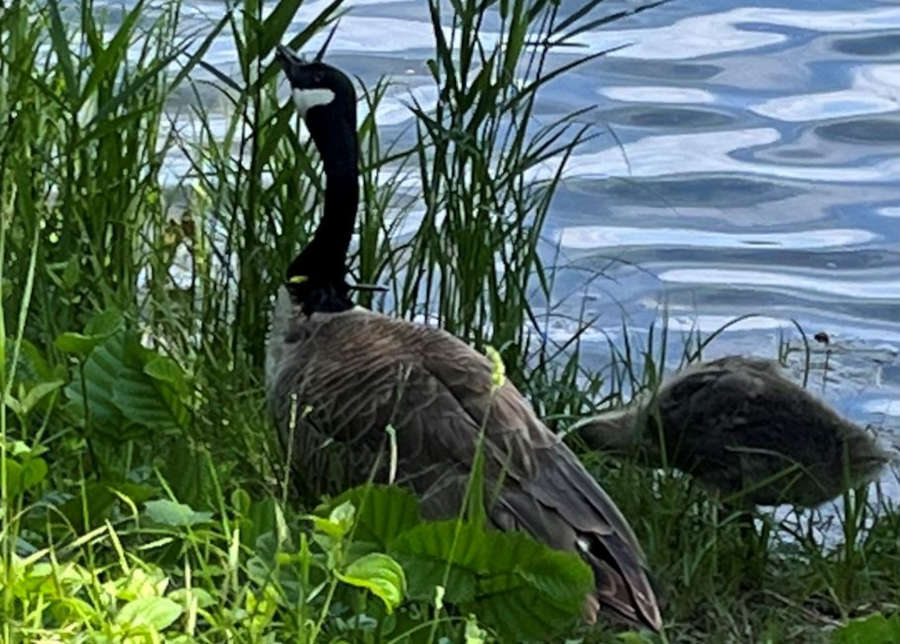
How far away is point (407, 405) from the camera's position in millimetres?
4805

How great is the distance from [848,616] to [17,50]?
2833mm

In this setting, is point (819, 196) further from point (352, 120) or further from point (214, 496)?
point (214, 496)

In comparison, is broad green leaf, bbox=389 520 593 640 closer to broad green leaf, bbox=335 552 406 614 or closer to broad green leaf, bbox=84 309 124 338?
broad green leaf, bbox=335 552 406 614

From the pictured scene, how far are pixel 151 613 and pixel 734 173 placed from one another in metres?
5.70

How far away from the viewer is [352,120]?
18.2 feet

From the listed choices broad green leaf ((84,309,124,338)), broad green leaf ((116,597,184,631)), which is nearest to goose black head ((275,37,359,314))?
broad green leaf ((84,309,124,338))

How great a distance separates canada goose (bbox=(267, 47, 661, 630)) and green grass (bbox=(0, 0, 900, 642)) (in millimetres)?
141

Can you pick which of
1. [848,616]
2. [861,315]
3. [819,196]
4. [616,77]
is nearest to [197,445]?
[848,616]

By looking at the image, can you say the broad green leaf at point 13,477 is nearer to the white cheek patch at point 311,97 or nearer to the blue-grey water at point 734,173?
the white cheek patch at point 311,97

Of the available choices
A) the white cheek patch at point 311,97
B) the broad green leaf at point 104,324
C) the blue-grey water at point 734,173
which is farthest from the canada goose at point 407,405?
the blue-grey water at point 734,173

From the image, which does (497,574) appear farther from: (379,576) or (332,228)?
(332,228)

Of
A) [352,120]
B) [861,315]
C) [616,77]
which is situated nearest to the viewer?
[352,120]

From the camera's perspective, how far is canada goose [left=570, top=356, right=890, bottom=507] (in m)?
5.27

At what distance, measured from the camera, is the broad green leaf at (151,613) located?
3.41 m
